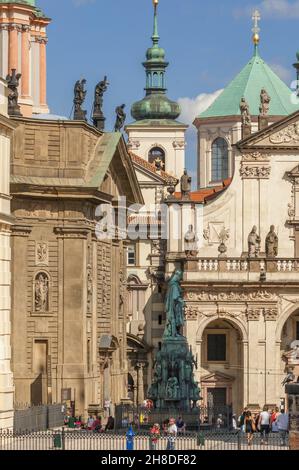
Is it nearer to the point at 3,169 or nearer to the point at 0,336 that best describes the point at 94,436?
the point at 0,336

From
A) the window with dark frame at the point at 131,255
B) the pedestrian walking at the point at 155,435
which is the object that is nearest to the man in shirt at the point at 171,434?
the pedestrian walking at the point at 155,435

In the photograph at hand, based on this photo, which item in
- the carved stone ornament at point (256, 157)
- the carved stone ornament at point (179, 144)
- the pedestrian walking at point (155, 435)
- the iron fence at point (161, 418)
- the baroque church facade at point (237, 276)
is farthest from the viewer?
the carved stone ornament at point (179, 144)

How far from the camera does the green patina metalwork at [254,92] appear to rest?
428 feet

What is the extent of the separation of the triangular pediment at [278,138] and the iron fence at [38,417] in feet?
106

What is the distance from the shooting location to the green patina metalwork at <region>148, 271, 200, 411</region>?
7350cm

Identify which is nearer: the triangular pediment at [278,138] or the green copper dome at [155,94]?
the triangular pediment at [278,138]

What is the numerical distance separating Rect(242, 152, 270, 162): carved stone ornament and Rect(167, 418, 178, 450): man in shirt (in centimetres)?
3717

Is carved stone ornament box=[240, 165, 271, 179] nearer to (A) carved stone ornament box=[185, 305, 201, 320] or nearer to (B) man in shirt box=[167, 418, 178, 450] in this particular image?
(A) carved stone ornament box=[185, 305, 201, 320]

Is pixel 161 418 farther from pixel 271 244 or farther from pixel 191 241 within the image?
pixel 191 241

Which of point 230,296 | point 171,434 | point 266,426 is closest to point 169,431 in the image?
point 171,434

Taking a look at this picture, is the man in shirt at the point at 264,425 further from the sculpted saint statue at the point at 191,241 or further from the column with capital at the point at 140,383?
the column with capital at the point at 140,383

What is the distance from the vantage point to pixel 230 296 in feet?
332

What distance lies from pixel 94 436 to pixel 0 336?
397 centimetres

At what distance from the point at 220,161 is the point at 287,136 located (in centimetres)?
2623
